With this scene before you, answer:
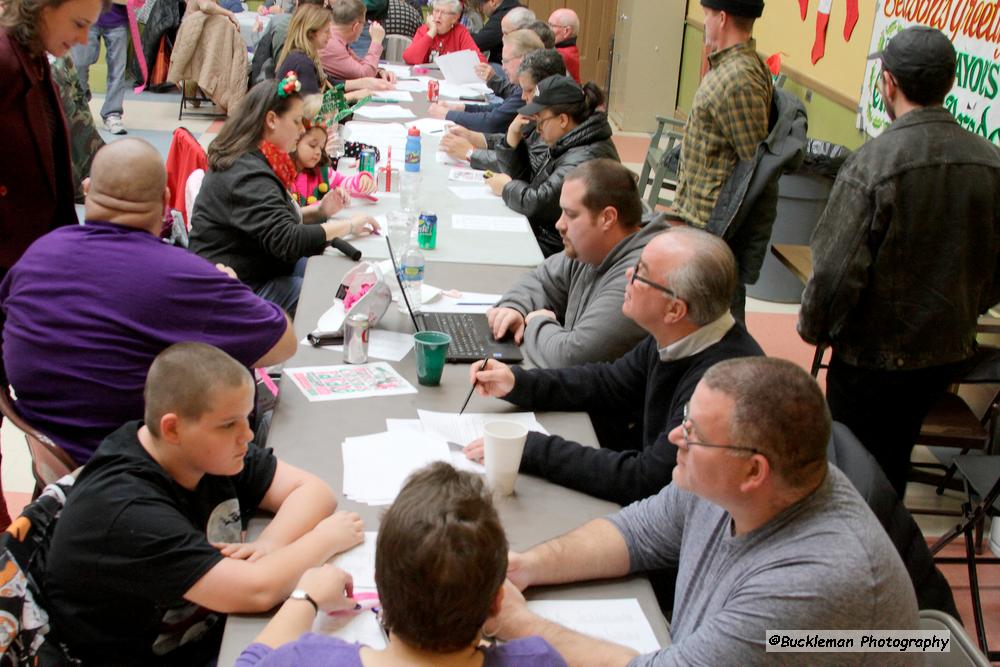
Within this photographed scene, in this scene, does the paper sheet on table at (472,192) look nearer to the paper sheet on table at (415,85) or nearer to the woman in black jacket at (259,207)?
the woman in black jacket at (259,207)

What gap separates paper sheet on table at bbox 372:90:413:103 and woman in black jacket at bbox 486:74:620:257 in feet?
7.73

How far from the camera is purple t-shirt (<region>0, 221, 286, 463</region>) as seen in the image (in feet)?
7.34

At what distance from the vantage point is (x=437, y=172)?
16.4 ft

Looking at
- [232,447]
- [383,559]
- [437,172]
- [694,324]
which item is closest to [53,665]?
[232,447]

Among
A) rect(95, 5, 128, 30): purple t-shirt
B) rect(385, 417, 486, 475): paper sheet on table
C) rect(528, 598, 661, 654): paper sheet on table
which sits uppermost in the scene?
rect(95, 5, 128, 30): purple t-shirt

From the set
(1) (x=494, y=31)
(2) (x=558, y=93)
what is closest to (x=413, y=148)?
(2) (x=558, y=93)

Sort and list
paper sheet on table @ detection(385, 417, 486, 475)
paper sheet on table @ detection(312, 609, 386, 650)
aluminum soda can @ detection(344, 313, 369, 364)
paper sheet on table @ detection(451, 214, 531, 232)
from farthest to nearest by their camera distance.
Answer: paper sheet on table @ detection(451, 214, 531, 232) < aluminum soda can @ detection(344, 313, 369, 364) < paper sheet on table @ detection(385, 417, 486, 475) < paper sheet on table @ detection(312, 609, 386, 650)

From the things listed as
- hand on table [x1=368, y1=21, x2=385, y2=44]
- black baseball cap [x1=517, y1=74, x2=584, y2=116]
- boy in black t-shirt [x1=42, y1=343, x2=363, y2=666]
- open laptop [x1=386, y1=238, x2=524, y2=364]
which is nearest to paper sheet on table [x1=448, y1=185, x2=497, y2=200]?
black baseball cap [x1=517, y1=74, x2=584, y2=116]

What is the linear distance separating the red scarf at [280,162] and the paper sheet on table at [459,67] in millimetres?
3479

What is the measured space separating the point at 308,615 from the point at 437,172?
143 inches

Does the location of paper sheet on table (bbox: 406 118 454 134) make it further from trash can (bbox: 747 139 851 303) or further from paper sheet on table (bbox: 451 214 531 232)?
trash can (bbox: 747 139 851 303)

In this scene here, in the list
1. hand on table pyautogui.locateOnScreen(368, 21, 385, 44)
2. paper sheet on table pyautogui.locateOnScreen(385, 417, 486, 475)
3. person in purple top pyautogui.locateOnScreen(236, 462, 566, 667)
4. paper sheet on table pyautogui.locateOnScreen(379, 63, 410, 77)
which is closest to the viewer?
person in purple top pyautogui.locateOnScreen(236, 462, 566, 667)

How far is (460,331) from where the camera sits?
302cm

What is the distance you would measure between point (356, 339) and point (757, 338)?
305cm
